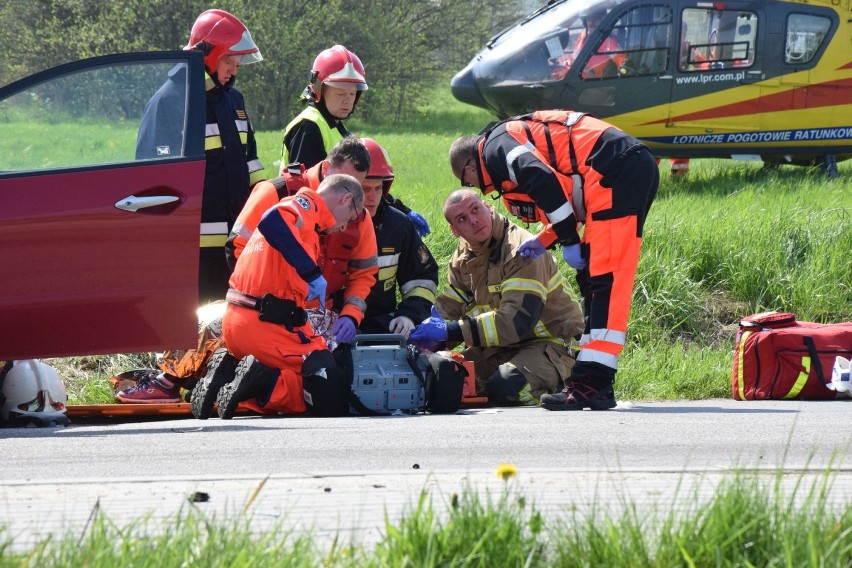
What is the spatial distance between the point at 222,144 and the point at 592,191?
A: 248 cm

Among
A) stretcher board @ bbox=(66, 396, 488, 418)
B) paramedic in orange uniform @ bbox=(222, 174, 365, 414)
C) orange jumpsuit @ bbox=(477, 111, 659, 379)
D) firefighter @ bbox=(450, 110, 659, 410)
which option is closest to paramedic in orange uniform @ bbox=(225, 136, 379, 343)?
paramedic in orange uniform @ bbox=(222, 174, 365, 414)

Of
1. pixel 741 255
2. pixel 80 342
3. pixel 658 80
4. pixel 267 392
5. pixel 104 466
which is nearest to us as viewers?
pixel 104 466

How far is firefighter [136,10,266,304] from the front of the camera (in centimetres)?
718

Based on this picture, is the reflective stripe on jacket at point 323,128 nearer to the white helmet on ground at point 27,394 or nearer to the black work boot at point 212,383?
the black work boot at point 212,383

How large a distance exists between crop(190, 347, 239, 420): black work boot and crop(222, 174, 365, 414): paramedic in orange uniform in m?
0.09

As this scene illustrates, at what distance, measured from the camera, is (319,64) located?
7438mm

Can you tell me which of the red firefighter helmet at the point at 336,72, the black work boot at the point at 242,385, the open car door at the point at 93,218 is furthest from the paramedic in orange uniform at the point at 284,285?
the red firefighter helmet at the point at 336,72

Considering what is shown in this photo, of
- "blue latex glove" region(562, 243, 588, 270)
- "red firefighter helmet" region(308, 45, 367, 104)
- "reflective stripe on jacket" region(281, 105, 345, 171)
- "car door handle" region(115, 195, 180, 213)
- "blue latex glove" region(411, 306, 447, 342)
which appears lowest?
"blue latex glove" region(411, 306, 447, 342)

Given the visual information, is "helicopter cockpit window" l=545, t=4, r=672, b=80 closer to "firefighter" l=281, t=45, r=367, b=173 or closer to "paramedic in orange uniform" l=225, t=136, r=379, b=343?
"firefighter" l=281, t=45, r=367, b=173

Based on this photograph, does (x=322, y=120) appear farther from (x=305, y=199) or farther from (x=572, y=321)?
(x=572, y=321)

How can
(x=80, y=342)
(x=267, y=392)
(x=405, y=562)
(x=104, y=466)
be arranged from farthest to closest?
(x=267, y=392)
(x=80, y=342)
(x=104, y=466)
(x=405, y=562)

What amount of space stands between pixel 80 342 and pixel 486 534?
3033 mm

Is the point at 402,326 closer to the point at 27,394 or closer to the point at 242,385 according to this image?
the point at 242,385

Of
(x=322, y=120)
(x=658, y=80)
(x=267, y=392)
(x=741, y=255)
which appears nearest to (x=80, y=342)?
(x=267, y=392)
